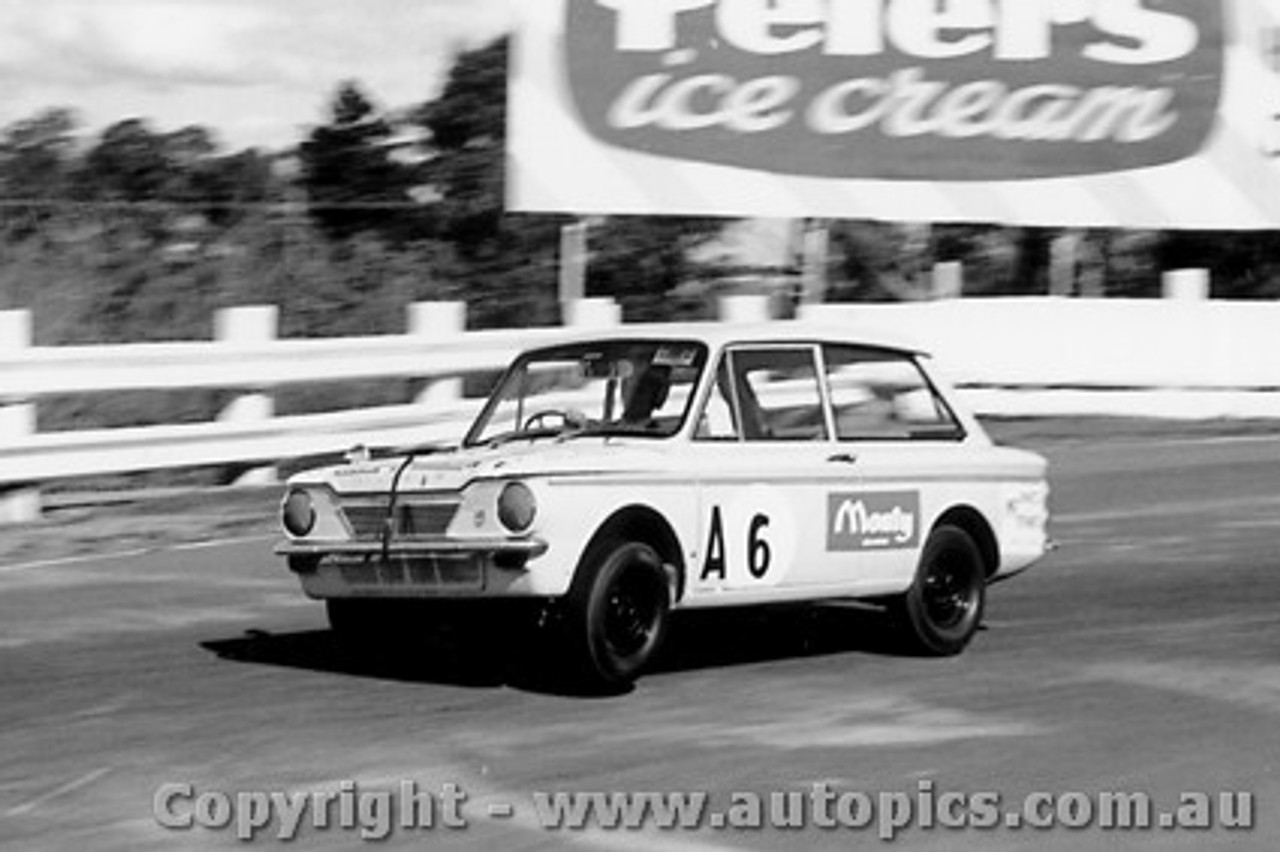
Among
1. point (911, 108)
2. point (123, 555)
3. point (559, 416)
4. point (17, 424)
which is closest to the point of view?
point (559, 416)

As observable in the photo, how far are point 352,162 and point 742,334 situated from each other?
964 inches

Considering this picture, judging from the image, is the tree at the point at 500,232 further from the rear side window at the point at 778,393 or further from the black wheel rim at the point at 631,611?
the black wheel rim at the point at 631,611

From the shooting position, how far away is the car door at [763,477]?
10.6m

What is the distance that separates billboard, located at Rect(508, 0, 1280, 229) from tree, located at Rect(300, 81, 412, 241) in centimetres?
488

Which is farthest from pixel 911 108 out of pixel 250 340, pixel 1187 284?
pixel 250 340

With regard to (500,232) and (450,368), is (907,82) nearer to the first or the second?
(500,232)

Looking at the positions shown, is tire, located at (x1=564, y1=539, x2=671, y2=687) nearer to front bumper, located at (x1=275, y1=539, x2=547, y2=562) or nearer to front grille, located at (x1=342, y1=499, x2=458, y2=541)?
front bumper, located at (x1=275, y1=539, x2=547, y2=562)

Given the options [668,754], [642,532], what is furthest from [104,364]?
[668,754]

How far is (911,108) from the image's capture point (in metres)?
30.7

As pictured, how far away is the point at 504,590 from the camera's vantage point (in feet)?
32.6

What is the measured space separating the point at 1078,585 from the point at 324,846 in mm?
7052

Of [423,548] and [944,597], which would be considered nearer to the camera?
[423,548]

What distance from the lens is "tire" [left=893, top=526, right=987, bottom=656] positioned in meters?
11.5

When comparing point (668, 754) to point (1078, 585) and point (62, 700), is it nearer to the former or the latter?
point (62, 700)
